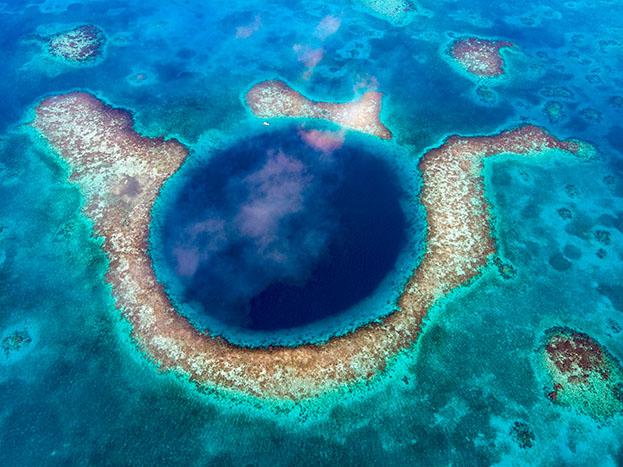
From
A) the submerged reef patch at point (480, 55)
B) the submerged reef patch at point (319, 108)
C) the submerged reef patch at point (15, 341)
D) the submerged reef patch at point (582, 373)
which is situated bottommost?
the submerged reef patch at point (15, 341)

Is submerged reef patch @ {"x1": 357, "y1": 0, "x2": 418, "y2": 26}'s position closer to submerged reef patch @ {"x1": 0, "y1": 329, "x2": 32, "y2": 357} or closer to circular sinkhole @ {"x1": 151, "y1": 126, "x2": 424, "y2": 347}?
circular sinkhole @ {"x1": 151, "y1": 126, "x2": 424, "y2": 347}

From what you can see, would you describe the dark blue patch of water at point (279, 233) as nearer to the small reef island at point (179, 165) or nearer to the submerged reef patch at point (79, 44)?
the small reef island at point (179, 165)

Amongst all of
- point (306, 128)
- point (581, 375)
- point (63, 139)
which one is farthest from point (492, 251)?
point (63, 139)

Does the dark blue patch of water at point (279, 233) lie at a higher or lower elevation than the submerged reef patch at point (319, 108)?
lower

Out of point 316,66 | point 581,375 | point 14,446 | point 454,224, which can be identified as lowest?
point 14,446

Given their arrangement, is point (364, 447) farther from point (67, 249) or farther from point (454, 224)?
point (67, 249)

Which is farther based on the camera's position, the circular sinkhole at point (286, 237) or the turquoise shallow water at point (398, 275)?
the circular sinkhole at point (286, 237)

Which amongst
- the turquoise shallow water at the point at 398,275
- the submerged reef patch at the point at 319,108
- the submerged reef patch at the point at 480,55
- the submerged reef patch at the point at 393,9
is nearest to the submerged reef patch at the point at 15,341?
the turquoise shallow water at the point at 398,275
